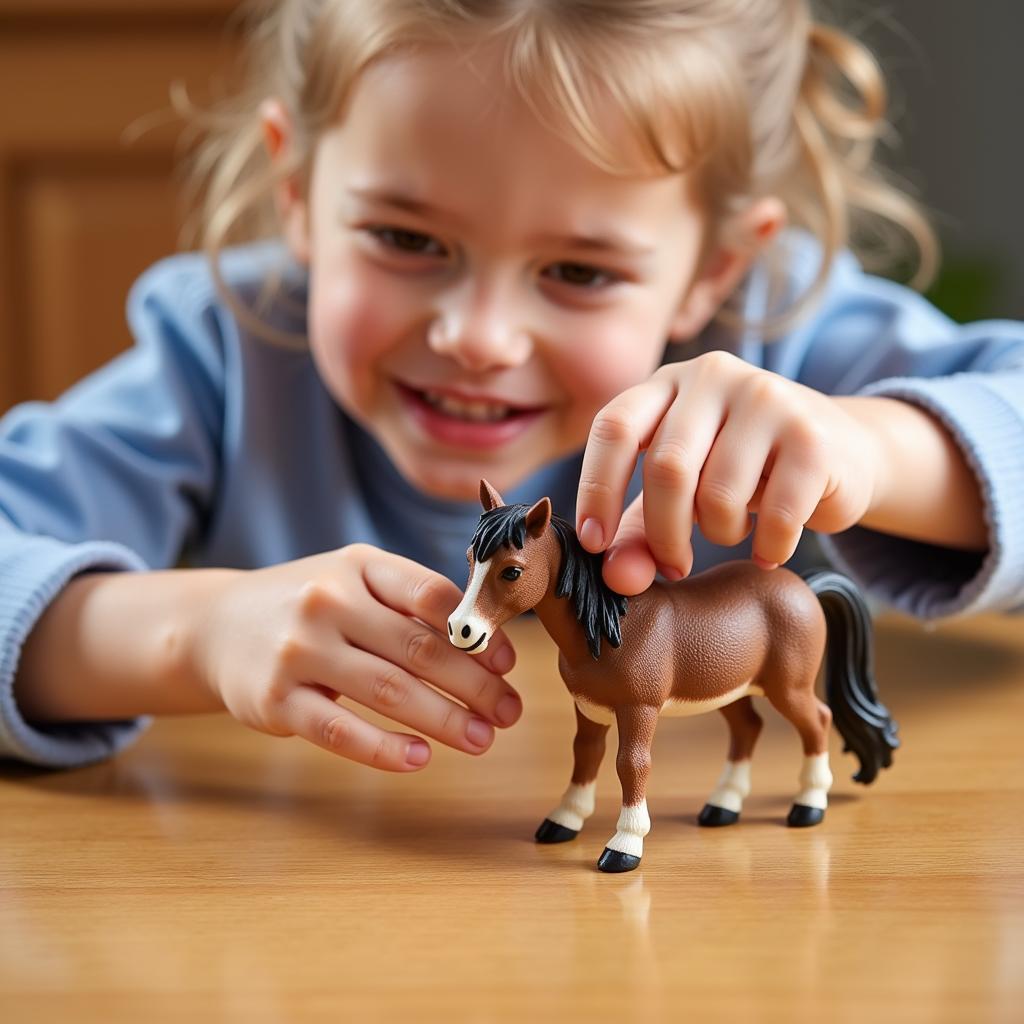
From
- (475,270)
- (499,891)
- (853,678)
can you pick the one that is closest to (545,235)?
(475,270)

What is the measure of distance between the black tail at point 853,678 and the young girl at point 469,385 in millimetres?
41

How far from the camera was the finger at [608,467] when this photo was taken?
570mm

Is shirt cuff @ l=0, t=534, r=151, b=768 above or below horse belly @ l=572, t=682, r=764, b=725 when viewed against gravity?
below

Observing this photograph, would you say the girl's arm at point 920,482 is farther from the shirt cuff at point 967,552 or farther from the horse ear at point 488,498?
the horse ear at point 488,498

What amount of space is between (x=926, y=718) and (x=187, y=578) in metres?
0.48

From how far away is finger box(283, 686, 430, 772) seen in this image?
0.64 meters

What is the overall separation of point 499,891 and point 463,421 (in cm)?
59

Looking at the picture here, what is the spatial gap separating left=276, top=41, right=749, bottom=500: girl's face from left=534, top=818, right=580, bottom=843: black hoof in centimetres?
44

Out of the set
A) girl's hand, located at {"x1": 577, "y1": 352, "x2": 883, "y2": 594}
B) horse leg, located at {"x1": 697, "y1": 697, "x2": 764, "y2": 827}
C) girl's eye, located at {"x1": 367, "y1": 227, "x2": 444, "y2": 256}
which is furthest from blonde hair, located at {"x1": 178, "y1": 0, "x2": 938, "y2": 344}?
horse leg, located at {"x1": 697, "y1": 697, "x2": 764, "y2": 827}

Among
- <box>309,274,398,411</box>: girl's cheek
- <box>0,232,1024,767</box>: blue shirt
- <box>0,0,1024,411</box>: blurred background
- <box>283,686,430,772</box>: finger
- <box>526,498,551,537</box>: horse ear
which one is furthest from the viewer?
<box>0,0,1024,411</box>: blurred background

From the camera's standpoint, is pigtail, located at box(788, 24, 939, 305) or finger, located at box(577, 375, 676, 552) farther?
pigtail, located at box(788, 24, 939, 305)

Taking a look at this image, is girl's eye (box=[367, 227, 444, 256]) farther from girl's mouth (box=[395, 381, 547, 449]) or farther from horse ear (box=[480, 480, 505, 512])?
horse ear (box=[480, 480, 505, 512])

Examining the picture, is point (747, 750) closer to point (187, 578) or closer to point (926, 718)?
point (926, 718)

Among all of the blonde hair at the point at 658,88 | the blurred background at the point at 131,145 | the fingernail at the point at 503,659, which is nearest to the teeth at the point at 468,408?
the blonde hair at the point at 658,88
